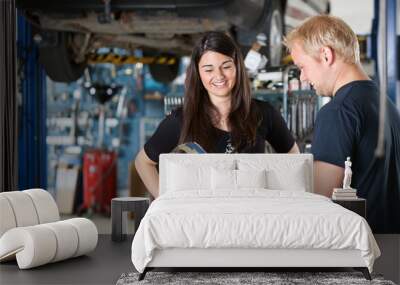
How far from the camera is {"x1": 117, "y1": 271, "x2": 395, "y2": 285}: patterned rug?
282 cm

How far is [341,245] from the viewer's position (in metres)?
2.83

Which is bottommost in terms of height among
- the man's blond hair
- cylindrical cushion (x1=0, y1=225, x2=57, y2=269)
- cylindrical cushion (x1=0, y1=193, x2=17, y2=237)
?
cylindrical cushion (x1=0, y1=225, x2=57, y2=269)

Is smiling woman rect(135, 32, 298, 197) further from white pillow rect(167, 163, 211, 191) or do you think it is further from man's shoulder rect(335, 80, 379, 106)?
man's shoulder rect(335, 80, 379, 106)

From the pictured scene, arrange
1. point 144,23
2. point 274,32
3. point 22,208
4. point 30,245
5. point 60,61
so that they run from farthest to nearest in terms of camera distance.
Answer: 1. point 60,61
2. point 274,32
3. point 144,23
4. point 22,208
5. point 30,245

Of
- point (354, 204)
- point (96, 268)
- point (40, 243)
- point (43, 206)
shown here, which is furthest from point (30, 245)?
point (354, 204)

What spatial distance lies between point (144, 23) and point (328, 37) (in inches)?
153

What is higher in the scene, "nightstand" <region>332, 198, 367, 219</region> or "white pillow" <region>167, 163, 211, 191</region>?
"white pillow" <region>167, 163, 211, 191</region>

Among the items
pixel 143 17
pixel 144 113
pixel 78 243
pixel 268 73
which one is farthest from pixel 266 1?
pixel 144 113

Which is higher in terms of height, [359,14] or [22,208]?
[359,14]

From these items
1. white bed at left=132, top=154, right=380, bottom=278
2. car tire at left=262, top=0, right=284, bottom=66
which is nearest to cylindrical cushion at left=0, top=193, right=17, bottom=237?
white bed at left=132, top=154, right=380, bottom=278

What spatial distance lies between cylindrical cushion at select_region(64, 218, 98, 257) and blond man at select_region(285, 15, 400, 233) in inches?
62.4

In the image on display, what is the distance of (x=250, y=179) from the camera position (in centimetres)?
378

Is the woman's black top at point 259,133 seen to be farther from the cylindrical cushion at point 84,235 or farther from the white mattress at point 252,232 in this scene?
the white mattress at point 252,232

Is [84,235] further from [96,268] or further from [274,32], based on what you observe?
[274,32]
